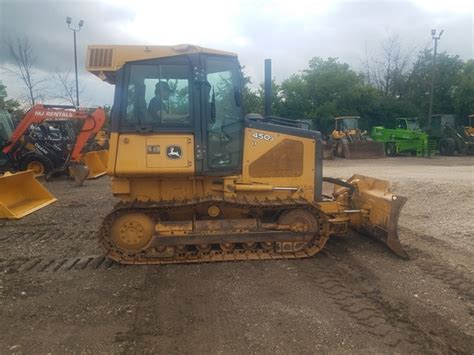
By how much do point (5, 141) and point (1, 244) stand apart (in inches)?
404

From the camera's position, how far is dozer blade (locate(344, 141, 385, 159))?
2493 centimetres

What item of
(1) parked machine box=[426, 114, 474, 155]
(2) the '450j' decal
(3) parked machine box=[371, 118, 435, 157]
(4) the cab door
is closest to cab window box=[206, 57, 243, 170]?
(4) the cab door

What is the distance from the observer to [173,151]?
573 cm

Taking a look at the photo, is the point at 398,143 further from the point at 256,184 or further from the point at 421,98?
the point at 256,184

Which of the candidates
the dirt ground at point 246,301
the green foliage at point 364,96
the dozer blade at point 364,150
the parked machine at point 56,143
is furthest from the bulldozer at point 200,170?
the green foliage at point 364,96

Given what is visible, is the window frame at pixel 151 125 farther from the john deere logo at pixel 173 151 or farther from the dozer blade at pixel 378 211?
the dozer blade at pixel 378 211

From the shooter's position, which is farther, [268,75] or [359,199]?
[359,199]

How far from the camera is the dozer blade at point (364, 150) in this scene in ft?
81.8

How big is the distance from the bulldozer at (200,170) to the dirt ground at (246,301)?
31 centimetres

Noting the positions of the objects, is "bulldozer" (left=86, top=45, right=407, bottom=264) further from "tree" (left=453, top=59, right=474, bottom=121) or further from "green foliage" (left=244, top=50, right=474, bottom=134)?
"tree" (left=453, top=59, right=474, bottom=121)

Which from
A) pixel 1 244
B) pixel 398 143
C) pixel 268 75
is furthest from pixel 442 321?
pixel 398 143

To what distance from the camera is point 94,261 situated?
19.8 feet

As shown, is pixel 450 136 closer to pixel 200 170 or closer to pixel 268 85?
pixel 268 85

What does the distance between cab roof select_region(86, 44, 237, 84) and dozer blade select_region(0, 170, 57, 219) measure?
14.7 ft
